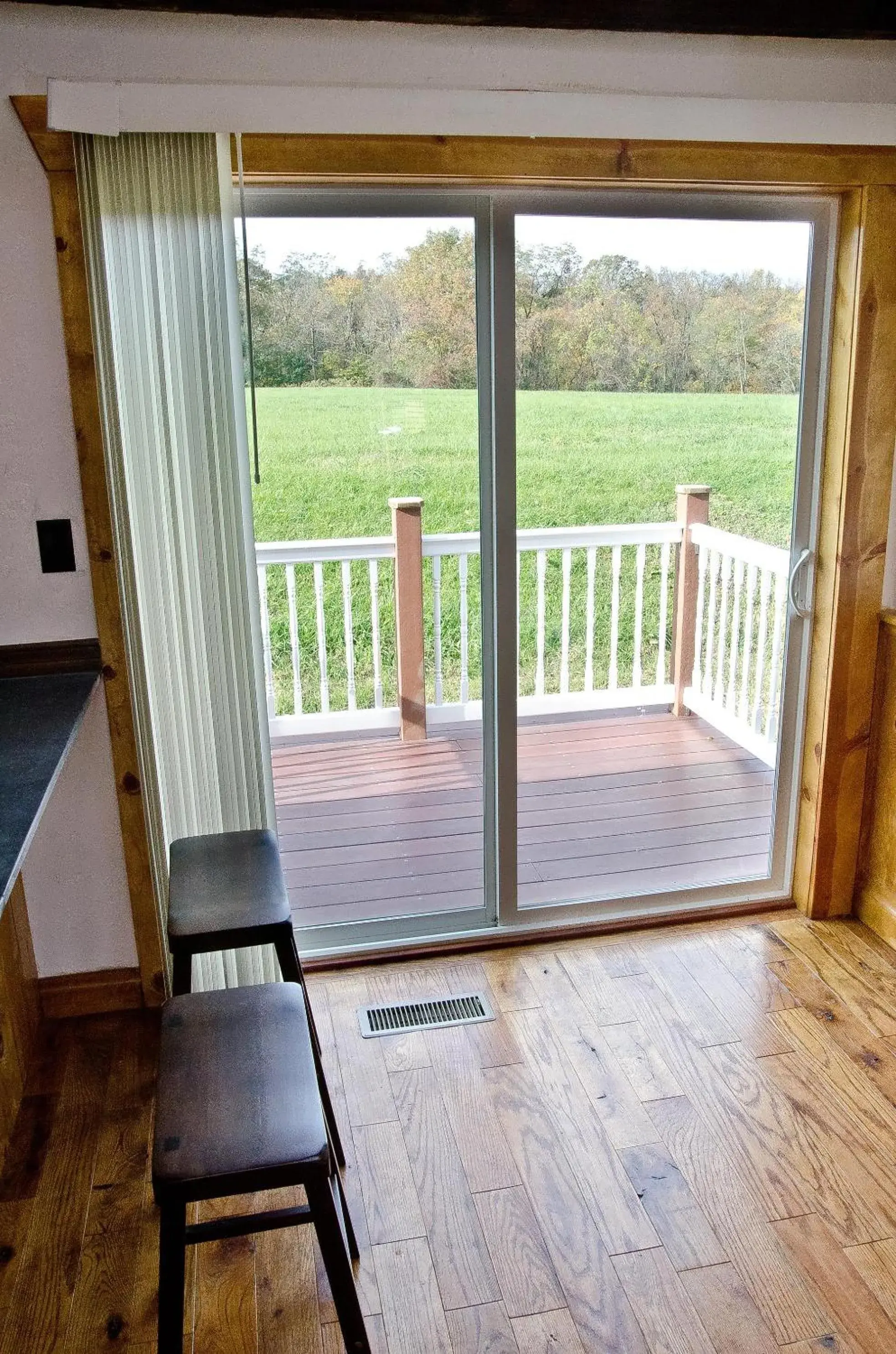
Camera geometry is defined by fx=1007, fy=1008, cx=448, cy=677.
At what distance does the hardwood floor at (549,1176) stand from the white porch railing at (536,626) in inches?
31.1

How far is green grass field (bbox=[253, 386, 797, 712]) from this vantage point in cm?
270

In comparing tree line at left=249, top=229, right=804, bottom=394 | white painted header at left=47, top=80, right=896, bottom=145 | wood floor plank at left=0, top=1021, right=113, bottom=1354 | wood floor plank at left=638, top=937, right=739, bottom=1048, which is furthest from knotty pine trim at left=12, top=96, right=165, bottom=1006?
wood floor plank at left=638, top=937, right=739, bottom=1048

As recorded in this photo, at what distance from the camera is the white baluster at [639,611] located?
3047mm

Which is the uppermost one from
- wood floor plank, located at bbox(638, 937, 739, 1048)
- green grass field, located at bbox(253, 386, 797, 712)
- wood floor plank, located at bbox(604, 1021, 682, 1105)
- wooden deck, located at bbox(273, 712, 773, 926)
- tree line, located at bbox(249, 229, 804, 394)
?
tree line, located at bbox(249, 229, 804, 394)

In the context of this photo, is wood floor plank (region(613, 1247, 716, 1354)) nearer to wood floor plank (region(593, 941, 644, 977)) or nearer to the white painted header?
wood floor plank (region(593, 941, 644, 977))

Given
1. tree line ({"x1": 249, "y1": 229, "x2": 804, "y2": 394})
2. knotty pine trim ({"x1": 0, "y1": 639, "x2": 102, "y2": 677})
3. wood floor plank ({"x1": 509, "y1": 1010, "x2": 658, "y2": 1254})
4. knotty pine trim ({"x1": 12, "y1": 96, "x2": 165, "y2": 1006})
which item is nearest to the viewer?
wood floor plank ({"x1": 509, "y1": 1010, "x2": 658, "y2": 1254})

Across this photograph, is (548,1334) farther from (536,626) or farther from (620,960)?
(536,626)

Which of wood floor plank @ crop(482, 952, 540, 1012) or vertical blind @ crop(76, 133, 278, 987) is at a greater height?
vertical blind @ crop(76, 133, 278, 987)

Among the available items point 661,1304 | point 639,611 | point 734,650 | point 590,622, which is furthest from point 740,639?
point 661,1304

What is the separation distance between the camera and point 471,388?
2727 mm

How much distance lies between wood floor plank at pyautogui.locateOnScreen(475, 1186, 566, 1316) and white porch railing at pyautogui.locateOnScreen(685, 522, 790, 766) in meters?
1.68

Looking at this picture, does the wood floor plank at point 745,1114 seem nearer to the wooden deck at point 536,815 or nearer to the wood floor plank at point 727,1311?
the wood floor plank at point 727,1311

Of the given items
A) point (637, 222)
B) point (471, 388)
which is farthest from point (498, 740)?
point (637, 222)

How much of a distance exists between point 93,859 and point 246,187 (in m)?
1.75
